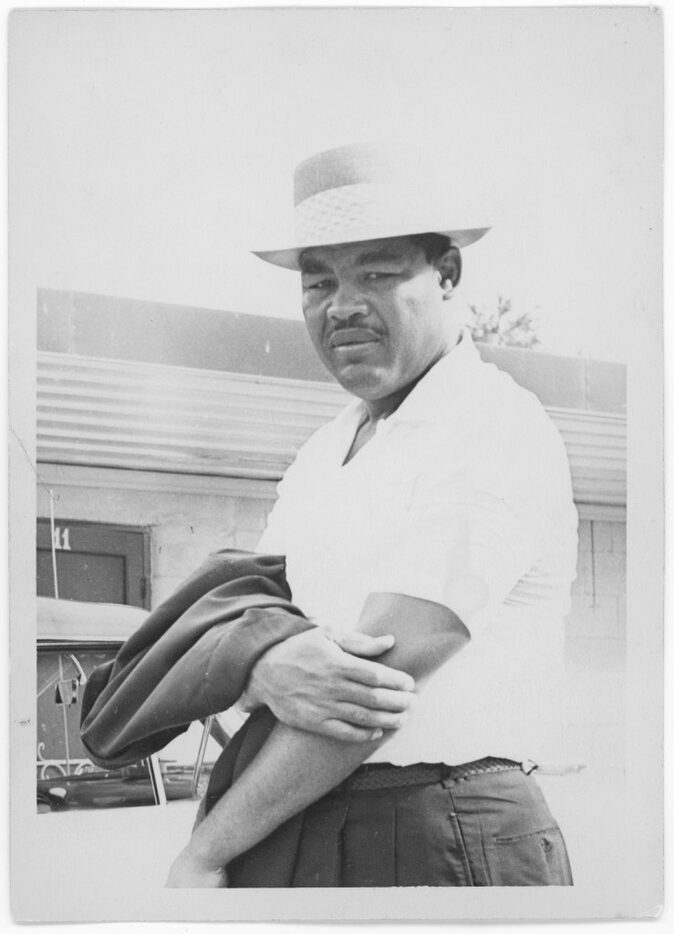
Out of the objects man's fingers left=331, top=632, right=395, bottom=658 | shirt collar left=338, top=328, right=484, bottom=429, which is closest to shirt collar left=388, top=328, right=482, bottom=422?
shirt collar left=338, top=328, right=484, bottom=429

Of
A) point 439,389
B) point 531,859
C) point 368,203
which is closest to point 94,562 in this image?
point 439,389

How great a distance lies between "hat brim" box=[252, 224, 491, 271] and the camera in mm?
2803

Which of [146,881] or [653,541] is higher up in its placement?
[653,541]

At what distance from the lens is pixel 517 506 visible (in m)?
2.81

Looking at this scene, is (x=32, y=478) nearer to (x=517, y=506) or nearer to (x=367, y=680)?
(x=367, y=680)

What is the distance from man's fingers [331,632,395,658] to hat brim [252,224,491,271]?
2.98 ft

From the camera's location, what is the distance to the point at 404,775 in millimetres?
2689

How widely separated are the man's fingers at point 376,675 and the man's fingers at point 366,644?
0.07 feet

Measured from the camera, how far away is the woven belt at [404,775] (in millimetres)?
2684

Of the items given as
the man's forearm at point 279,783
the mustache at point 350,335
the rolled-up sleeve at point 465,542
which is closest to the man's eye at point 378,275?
the mustache at point 350,335

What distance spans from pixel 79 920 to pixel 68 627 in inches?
28.3

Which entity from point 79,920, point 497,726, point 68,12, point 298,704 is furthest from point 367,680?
point 68,12

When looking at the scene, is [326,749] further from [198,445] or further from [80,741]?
[198,445]

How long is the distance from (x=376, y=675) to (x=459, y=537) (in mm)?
365
